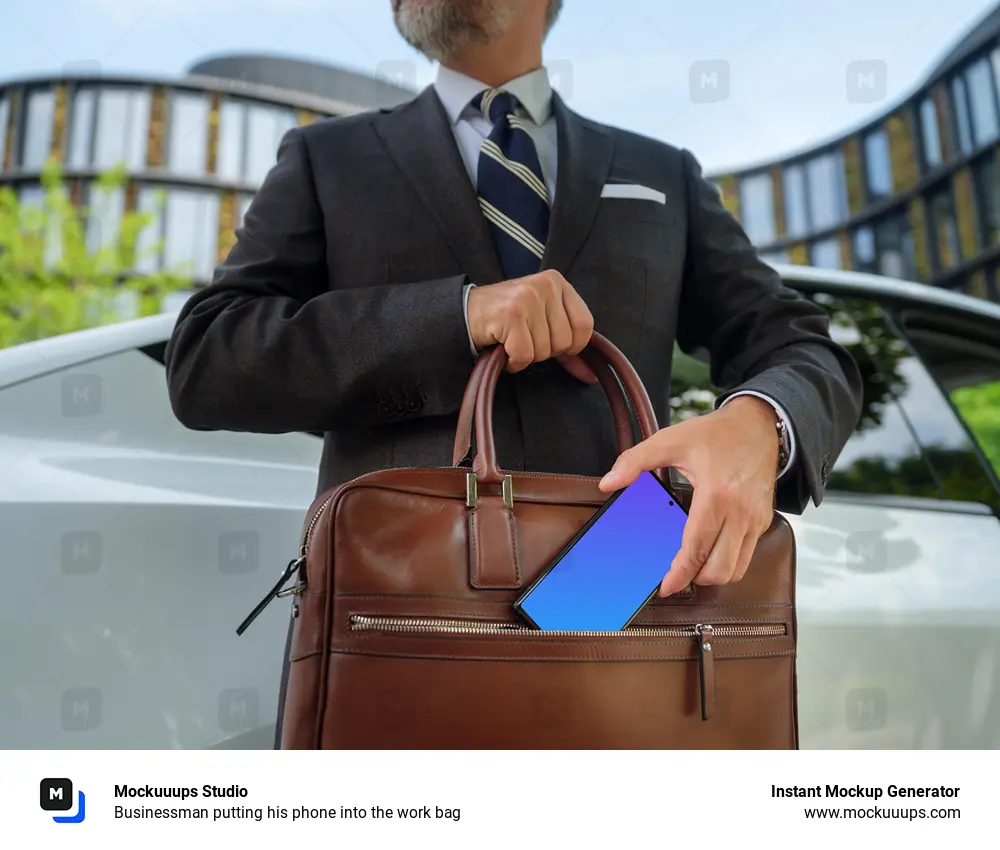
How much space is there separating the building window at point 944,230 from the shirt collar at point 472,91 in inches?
276

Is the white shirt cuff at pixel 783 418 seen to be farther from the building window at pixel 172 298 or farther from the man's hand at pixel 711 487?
the building window at pixel 172 298

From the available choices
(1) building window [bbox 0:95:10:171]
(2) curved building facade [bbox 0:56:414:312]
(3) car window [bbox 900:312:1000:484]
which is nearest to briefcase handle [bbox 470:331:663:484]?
(3) car window [bbox 900:312:1000:484]

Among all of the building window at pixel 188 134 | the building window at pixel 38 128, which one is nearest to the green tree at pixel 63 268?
the building window at pixel 188 134

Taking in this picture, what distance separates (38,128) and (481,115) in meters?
12.9

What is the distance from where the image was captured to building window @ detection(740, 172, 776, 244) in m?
3.34

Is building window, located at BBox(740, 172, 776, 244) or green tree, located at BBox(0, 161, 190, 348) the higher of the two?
green tree, located at BBox(0, 161, 190, 348)

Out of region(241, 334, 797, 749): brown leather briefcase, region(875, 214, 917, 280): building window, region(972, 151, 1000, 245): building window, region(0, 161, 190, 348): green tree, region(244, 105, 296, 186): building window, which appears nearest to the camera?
region(241, 334, 797, 749): brown leather briefcase

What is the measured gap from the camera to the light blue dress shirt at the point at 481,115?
34.2 inches

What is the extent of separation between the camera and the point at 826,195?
253 inches

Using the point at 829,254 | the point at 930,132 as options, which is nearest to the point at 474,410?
the point at 930,132

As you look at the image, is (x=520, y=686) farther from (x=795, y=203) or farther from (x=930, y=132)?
(x=795, y=203)

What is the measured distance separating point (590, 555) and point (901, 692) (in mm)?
675

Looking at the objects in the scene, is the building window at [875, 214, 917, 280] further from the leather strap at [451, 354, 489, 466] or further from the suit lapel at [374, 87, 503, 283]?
the leather strap at [451, 354, 489, 466]
